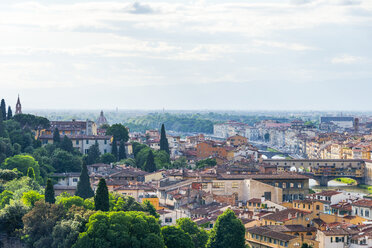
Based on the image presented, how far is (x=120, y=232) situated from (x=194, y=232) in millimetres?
4234

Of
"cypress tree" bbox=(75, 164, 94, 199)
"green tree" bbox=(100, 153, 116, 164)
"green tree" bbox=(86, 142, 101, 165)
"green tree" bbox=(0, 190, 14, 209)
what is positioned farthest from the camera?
"green tree" bbox=(100, 153, 116, 164)

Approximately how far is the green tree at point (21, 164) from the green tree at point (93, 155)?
990 centimetres

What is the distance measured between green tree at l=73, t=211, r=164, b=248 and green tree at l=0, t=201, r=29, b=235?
169 inches

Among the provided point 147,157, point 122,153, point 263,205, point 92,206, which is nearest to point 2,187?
point 92,206

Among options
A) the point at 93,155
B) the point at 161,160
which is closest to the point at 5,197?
the point at 93,155

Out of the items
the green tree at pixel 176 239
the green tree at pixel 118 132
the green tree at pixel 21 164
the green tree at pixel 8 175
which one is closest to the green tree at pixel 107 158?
the green tree at pixel 118 132

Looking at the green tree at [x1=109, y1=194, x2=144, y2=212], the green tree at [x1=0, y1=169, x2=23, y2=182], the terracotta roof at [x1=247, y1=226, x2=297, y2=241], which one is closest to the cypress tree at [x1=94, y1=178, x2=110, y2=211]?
the green tree at [x1=109, y1=194, x2=144, y2=212]

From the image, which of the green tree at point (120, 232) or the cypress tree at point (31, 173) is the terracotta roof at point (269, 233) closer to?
the green tree at point (120, 232)

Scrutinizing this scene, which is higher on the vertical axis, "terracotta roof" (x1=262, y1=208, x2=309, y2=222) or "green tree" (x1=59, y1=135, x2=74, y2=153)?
"green tree" (x1=59, y1=135, x2=74, y2=153)

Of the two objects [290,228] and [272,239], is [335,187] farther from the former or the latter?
[272,239]

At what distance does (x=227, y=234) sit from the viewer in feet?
86.1

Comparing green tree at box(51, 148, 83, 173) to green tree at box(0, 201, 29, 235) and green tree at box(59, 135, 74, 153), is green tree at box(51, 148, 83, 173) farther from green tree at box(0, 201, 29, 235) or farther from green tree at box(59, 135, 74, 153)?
green tree at box(0, 201, 29, 235)

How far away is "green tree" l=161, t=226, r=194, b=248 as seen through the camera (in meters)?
24.4

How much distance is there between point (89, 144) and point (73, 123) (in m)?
8.95
